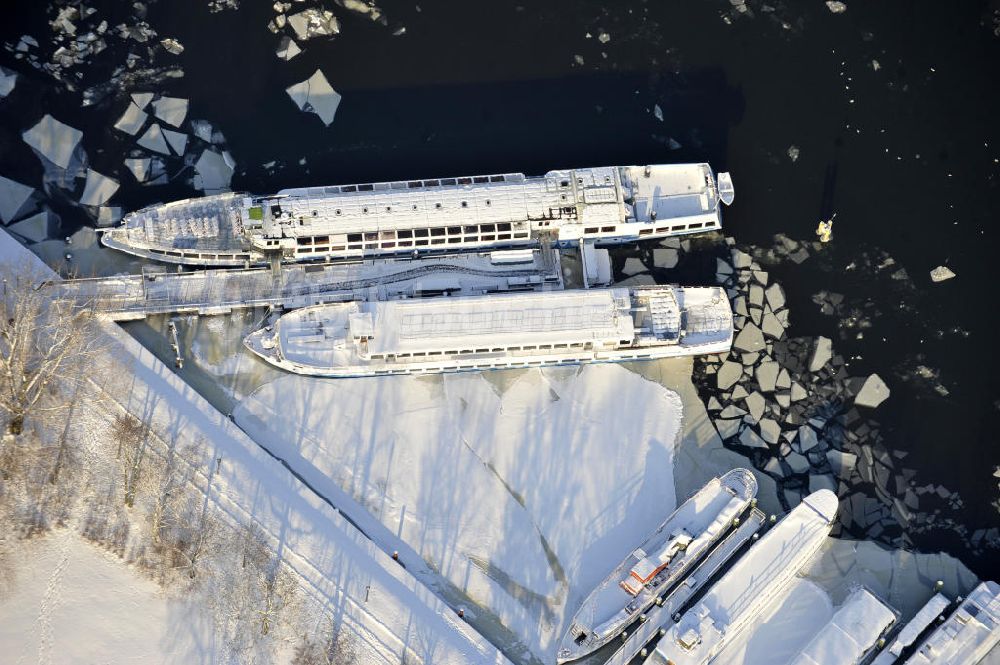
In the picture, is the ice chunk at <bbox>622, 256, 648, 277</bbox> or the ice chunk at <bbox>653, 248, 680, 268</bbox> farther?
the ice chunk at <bbox>653, 248, 680, 268</bbox>

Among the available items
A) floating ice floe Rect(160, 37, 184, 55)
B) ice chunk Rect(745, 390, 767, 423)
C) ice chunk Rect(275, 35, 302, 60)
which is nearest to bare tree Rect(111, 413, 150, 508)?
floating ice floe Rect(160, 37, 184, 55)

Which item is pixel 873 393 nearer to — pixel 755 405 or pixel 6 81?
pixel 755 405

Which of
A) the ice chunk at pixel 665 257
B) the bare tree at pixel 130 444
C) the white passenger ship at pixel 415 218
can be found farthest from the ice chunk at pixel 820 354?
the bare tree at pixel 130 444

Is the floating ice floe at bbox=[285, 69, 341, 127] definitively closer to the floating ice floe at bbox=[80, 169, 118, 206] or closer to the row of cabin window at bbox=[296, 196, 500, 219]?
the row of cabin window at bbox=[296, 196, 500, 219]

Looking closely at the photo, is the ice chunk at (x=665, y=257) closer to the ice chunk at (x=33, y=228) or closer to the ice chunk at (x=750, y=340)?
the ice chunk at (x=750, y=340)

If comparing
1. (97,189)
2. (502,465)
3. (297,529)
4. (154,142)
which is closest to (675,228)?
(502,465)

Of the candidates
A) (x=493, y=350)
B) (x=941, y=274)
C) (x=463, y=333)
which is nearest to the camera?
(x=463, y=333)
